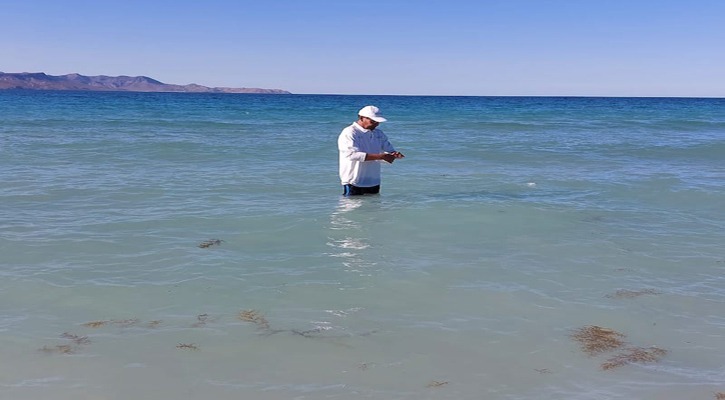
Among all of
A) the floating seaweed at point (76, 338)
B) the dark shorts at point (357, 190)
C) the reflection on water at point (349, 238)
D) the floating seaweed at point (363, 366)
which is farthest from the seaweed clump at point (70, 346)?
the dark shorts at point (357, 190)

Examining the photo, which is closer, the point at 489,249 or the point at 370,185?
the point at 489,249

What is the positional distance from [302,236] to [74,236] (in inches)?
93.5

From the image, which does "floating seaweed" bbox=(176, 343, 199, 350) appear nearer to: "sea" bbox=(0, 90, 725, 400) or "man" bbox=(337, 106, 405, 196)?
"sea" bbox=(0, 90, 725, 400)

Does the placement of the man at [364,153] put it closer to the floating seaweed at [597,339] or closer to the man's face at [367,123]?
the man's face at [367,123]

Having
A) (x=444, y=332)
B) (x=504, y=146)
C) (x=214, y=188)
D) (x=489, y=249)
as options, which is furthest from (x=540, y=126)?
(x=444, y=332)

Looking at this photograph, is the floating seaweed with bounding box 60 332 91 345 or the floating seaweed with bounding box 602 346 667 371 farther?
the floating seaweed with bounding box 60 332 91 345

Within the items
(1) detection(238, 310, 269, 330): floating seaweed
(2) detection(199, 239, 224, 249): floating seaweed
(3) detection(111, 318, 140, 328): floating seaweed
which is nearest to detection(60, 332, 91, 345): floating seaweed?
(3) detection(111, 318, 140, 328): floating seaweed

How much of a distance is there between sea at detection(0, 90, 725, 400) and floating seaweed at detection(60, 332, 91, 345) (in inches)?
0.8

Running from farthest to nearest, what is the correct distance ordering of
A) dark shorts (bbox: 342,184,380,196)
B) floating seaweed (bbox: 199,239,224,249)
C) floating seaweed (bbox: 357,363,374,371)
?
dark shorts (bbox: 342,184,380,196) < floating seaweed (bbox: 199,239,224,249) < floating seaweed (bbox: 357,363,374,371)

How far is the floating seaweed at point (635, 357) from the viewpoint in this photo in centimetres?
435

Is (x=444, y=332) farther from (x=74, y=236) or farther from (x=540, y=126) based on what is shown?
(x=540, y=126)

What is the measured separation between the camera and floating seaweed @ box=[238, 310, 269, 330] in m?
4.93

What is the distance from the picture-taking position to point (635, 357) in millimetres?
4453

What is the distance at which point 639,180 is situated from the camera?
41.8 ft
